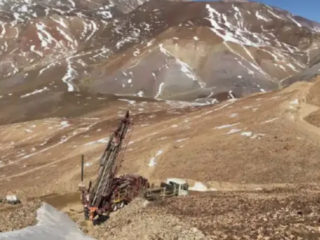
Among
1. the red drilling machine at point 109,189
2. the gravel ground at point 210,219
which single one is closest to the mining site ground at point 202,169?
the gravel ground at point 210,219

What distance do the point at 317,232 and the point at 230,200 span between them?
30.3 ft

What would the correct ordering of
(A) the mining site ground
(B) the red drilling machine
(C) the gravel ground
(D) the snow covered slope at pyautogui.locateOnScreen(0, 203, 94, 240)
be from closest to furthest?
(D) the snow covered slope at pyautogui.locateOnScreen(0, 203, 94, 240), (C) the gravel ground, (A) the mining site ground, (B) the red drilling machine

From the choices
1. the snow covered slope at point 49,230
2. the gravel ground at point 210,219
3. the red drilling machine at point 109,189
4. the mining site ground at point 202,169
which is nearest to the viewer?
the snow covered slope at point 49,230

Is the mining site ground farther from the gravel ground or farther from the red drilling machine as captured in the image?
the red drilling machine

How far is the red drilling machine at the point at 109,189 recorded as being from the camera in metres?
36.6

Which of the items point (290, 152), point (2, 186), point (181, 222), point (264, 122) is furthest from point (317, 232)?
point (2, 186)

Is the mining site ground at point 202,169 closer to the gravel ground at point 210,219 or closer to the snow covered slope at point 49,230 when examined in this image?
the gravel ground at point 210,219

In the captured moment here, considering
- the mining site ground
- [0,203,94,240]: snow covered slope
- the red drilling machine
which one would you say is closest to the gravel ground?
the mining site ground

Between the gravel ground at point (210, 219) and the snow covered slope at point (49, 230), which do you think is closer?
the snow covered slope at point (49, 230)

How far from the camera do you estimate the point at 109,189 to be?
3825 cm

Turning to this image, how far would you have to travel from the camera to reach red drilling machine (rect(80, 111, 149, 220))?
120ft

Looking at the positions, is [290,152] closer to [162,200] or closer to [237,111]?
[162,200]

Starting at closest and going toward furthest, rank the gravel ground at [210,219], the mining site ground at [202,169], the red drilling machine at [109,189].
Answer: the gravel ground at [210,219]
the mining site ground at [202,169]
the red drilling machine at [109,189]

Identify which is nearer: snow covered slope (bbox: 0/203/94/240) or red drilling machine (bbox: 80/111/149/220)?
snow covered slope (bbox: 0/203/94/240)
